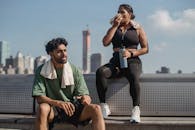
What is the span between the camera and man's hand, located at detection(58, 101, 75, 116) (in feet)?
14.6

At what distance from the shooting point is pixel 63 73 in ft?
15.3

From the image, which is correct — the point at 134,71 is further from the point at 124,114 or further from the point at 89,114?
the point at 89,114

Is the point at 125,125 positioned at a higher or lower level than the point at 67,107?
lower

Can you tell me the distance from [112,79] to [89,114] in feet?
5.73

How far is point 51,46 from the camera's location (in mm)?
4688

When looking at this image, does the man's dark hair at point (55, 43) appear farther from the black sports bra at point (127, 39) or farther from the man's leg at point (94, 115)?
the black sports bra at point (127, 39)

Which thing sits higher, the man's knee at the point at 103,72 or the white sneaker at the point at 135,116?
the man's knee at the point at 103,72

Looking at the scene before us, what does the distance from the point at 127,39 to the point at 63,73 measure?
1677mm

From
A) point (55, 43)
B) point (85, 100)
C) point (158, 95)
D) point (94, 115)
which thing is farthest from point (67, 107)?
point (158, 95)

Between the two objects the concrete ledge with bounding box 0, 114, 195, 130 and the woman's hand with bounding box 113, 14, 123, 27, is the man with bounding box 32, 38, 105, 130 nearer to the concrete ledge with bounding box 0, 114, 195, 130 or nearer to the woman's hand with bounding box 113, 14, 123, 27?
the concrete ledge with bounding box 0, 114, 195, 130

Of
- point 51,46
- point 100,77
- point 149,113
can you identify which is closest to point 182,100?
point 149,113

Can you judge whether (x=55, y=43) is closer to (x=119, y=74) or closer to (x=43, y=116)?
(x=43, y=116)

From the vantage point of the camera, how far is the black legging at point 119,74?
5.58 meters

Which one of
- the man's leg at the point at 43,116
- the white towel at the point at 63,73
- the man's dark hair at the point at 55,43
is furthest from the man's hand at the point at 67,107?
the man's dark hair at the point at 55,43
